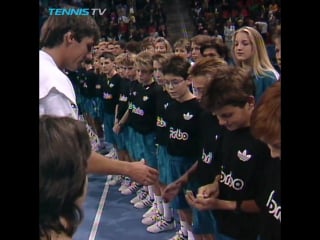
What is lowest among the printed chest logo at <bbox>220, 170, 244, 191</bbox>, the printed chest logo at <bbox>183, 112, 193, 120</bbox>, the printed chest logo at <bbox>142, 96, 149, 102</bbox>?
the printed chest logo at <bbox>220, 170, 244, 191</bbox>

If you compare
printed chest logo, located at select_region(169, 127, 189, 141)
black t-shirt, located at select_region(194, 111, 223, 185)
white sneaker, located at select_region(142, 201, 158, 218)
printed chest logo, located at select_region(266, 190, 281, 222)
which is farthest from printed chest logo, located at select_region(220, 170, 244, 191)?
white sneaker, located at select_region(142, 201, 158, 218)

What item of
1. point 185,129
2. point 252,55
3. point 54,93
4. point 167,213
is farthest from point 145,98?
point 54,93

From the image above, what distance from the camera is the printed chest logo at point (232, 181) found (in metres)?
2.00

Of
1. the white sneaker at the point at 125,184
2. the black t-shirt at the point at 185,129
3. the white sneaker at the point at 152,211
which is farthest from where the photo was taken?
the white sneaker at the point at 125,184

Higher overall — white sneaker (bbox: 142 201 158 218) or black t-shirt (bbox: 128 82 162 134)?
black t-shirt (bbox: 128 82 162 134)

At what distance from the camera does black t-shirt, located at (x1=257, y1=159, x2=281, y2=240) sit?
1608mm

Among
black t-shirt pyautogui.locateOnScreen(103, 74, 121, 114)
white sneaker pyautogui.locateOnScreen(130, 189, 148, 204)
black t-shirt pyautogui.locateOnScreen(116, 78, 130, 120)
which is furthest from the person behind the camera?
black t-shirt pyautogui.locateOnScreen(103, 74, 121, 114)

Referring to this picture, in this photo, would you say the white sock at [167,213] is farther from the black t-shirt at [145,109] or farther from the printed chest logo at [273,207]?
the printed chest logo at [273,207]

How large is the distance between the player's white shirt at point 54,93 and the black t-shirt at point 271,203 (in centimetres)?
74

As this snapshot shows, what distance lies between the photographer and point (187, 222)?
328 cm

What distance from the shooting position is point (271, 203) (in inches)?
65.3

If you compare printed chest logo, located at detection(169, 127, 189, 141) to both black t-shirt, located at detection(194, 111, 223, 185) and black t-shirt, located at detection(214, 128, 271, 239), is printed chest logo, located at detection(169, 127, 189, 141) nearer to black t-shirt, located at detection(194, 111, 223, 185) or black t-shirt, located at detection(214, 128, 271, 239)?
black t-shirt, located at detection(194, 111, 223, 185)

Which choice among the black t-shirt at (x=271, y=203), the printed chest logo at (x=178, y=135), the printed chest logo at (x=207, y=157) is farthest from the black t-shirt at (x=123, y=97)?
the black t-shirt at (x=271, y=203)
